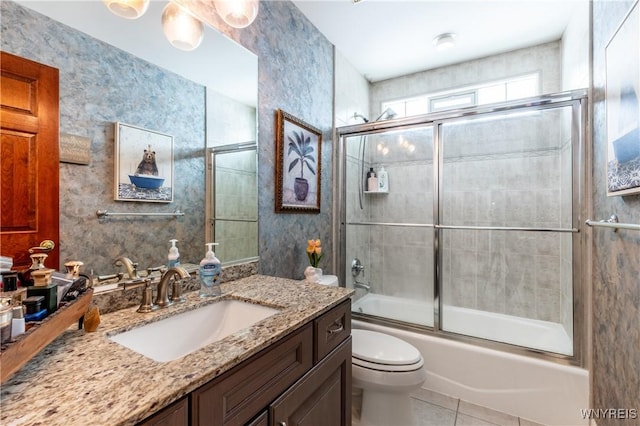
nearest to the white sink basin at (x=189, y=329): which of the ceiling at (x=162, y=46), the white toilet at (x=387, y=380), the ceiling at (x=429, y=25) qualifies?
the white toilet at (x=387, y=380)

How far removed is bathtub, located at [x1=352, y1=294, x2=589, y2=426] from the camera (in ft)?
5.35

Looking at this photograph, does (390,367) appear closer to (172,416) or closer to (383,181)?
(172,416)

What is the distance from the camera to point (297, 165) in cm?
195

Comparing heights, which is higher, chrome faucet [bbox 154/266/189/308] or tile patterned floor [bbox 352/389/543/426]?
chrome faucet [bbox 154/266/189/308]

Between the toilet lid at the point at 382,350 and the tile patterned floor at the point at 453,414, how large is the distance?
428 mm

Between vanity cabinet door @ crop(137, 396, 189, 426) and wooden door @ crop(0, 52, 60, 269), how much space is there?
1.93 feet

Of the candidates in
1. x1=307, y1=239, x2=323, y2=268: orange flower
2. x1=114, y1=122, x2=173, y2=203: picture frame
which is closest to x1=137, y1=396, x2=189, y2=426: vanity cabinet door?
x1=114, y1=122, x2=173, y2=203: picture frame

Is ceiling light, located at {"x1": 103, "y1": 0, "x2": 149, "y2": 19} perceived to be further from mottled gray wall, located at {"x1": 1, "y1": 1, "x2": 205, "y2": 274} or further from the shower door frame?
the shower door frame

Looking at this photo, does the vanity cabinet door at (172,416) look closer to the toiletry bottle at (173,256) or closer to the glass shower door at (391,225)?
the toiletry bottle at (173,256)

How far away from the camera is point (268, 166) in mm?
1692

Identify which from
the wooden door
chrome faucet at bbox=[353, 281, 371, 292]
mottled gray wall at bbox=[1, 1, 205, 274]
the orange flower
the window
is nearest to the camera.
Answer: the wooden door

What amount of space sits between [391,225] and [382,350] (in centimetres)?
120

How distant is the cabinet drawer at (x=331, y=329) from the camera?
1.02 metres

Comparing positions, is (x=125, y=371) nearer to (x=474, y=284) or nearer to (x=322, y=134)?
(x=322, y=134)
